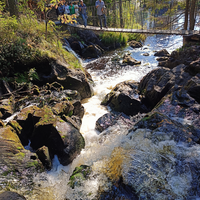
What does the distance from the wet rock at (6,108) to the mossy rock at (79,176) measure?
2.02m

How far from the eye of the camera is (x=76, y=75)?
5.35 metres

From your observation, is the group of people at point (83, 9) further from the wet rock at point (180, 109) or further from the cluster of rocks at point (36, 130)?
the wet rock at point (180, 109)

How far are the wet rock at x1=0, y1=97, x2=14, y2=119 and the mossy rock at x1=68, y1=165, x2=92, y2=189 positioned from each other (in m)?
2.02

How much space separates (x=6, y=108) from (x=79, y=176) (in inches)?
89.2

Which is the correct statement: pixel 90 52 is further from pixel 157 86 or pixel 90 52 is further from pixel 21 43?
pixel 157 86

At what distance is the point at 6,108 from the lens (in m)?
3.44

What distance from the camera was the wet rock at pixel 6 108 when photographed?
3.35m

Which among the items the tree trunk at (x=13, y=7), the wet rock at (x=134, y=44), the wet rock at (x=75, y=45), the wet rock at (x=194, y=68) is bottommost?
the wet rock at (x=194, y=68)

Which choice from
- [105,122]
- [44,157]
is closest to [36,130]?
[44,157]

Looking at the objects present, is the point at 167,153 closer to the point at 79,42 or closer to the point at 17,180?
the point at 17,180

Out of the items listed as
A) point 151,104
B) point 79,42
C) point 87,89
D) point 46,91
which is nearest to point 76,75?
point 87,89

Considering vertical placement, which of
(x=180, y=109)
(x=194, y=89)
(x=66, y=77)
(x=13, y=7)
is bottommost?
(x=180, y=109)

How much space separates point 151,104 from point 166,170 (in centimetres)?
271

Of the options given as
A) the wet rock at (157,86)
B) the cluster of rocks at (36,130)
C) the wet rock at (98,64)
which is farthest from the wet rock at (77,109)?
the wet rock at (98,64)
